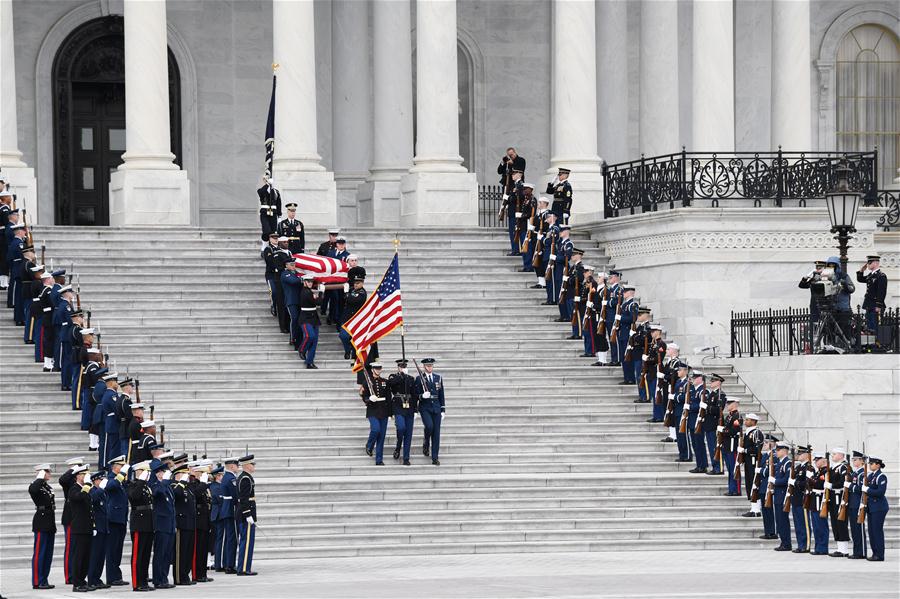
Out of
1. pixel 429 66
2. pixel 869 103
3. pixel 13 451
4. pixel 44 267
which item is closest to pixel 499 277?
pixel 429 66

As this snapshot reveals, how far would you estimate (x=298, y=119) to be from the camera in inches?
1642

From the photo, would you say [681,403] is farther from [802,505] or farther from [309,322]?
[309,322]

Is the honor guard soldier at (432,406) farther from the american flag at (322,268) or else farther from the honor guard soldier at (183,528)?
the honor guard soldier at (183,528)

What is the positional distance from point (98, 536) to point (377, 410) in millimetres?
6448

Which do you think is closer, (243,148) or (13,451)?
(13,451)

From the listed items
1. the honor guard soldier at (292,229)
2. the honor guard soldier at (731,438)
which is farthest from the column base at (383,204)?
the honor guard soldier at (731,438)

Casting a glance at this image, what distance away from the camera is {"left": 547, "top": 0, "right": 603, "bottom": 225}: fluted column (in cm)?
4247

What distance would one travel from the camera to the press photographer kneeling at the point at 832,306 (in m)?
33.0

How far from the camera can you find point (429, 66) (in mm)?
42156

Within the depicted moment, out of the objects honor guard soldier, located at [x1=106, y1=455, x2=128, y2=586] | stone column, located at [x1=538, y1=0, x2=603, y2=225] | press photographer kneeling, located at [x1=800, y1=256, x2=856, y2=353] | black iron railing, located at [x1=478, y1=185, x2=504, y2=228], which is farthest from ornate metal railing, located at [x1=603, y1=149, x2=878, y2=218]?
honor guard soldier, located at [x1=106, y1=455, x2=128, y2=586]

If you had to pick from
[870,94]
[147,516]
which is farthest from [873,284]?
[870,94]

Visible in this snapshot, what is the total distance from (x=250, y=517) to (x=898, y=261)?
18.5 metres

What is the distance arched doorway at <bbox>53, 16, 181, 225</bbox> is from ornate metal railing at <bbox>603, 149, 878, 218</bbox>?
14.7m

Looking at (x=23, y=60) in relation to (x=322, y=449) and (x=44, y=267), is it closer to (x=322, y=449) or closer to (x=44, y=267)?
(x=44, y=267)
